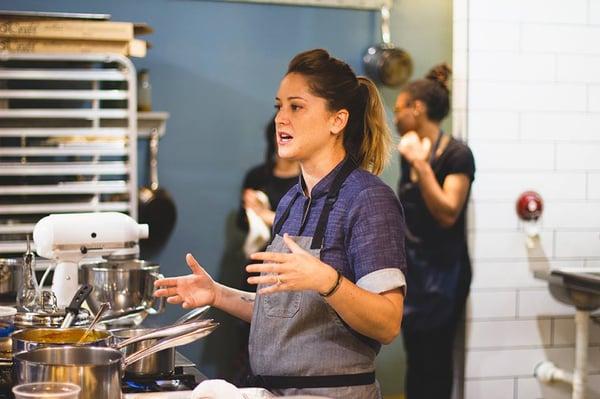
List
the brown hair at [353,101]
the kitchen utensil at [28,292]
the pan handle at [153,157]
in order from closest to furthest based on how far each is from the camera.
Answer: the brown hair at [353,101] < the kitchen utensil at [28,292] < the pan handle at [153,157]

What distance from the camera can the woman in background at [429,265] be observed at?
4.39 meters

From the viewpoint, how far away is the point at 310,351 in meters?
2.21

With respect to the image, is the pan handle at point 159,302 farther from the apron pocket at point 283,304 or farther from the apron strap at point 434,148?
the apron strap at point 434,148

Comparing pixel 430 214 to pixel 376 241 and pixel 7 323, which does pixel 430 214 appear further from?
pixel 7 323

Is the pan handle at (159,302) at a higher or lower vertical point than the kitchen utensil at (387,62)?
lower

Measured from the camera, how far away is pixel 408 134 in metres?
4.43

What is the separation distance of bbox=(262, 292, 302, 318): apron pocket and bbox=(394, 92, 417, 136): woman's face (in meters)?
2.29

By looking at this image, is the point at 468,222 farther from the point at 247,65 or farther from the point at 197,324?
the point at 197,324

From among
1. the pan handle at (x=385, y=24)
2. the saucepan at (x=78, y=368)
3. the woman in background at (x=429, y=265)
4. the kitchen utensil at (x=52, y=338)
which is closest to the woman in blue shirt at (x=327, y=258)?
the kitchen utensil at (x=52, y=338)

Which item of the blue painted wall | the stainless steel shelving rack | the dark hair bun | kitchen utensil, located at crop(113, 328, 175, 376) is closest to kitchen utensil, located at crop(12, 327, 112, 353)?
kitchen utensil, located at crop(113, 328, 175, 376)

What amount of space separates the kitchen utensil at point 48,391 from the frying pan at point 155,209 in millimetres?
2802

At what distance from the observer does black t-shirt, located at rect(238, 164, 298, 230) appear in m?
4.42

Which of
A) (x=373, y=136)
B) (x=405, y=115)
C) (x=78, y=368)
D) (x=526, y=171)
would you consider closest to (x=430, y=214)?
(x=405, y=115)

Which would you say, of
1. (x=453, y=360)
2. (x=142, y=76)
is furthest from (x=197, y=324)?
(x=453, y=360)
